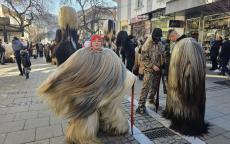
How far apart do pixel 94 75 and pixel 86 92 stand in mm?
258

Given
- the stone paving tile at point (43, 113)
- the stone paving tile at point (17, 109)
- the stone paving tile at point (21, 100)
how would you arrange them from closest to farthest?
the stone paving tile at point (43, 113) < the stone paving tile at point (17, 109) < the stone paving tile at point (21, 100)

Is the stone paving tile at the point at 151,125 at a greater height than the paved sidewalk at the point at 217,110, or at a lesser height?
lesser

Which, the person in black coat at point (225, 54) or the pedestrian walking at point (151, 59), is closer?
the pedestrian walking at point (151, 59)

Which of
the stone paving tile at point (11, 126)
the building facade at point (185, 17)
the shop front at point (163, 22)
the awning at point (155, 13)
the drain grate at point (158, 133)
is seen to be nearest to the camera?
the drain grate at point (158, 133)

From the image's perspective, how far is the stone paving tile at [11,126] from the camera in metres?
3.76

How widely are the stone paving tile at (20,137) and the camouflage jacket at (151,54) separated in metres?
2.49

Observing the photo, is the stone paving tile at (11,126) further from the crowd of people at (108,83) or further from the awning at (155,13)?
the awning at (155,13)

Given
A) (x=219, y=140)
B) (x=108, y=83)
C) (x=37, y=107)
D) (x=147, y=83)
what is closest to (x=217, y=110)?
(x=219, y=140)

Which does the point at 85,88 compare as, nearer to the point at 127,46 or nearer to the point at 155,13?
the point at 127,46

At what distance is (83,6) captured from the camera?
26.9 m

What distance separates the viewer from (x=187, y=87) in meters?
3.45

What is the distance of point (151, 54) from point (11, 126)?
303 centimetres

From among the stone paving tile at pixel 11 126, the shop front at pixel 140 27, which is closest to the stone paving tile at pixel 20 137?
the stone paving tile at pixel 11 126

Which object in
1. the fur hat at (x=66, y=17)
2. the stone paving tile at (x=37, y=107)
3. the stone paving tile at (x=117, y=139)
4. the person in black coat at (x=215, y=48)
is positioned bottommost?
the stone paving tile at (x=117, y=139)
